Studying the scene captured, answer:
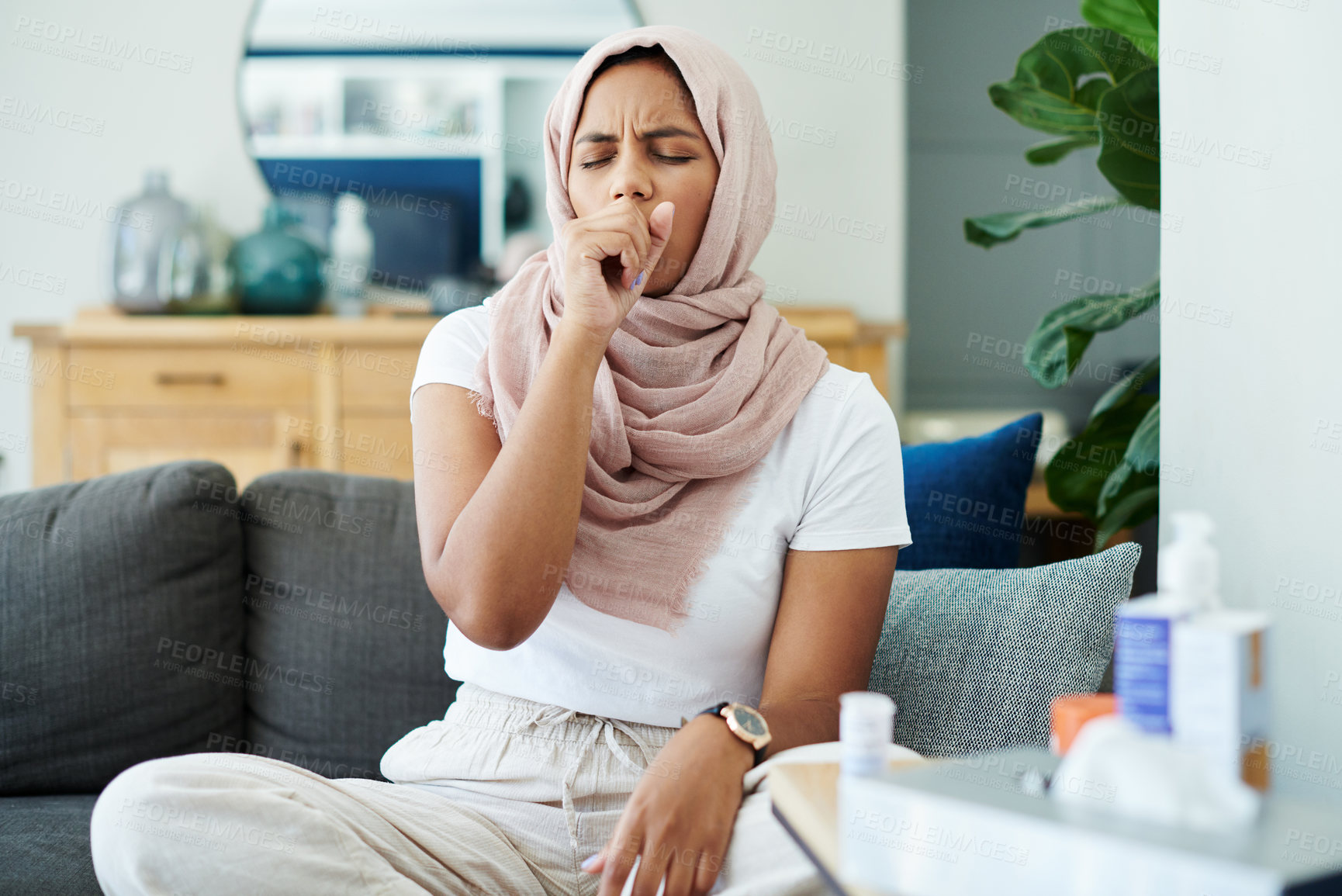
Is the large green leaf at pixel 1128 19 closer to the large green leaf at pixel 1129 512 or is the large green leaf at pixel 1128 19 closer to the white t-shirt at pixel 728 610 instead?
the large green leaf at pixel 1129 512

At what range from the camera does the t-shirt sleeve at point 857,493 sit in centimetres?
110

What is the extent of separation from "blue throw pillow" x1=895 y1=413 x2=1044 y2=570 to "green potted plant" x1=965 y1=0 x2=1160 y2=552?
6.3 inches

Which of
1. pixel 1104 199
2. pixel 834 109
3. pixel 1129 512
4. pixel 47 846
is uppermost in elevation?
pixel 834 109

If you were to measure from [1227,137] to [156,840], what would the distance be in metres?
1.20

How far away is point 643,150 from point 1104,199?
1017 mm

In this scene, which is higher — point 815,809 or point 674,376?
point 674,376

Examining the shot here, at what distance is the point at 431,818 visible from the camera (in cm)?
97

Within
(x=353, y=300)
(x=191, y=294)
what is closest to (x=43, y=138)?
(x=191, y=294)

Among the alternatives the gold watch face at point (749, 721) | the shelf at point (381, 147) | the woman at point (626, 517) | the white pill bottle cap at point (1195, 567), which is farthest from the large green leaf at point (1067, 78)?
the shelf at point (381, 147)

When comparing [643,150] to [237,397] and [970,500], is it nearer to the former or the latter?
[970,500]

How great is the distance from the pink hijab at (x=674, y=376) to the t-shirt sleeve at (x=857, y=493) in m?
0.07

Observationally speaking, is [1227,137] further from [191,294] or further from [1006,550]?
[191,294]

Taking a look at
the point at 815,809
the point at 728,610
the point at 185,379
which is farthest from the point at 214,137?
the point at 815,809

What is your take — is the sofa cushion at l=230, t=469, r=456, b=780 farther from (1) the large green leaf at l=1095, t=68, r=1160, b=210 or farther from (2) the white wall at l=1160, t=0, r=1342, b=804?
(1) the large green leaf at l=1095, t=68, r=1160, b=210
